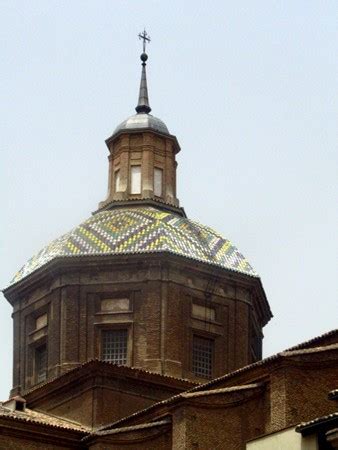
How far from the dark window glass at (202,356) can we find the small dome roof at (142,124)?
21.8ft

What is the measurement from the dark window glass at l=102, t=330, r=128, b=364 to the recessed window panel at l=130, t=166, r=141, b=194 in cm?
488

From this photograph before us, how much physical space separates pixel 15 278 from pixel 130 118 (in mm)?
5825

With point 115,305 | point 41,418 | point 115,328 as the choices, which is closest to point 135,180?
point 115,305

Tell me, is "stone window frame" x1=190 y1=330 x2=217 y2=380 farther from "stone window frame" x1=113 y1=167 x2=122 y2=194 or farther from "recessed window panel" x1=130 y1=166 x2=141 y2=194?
"stone window frame" x1=113 y1=167 x2=122 y2=194

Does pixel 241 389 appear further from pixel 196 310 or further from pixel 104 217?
pixel 104 217

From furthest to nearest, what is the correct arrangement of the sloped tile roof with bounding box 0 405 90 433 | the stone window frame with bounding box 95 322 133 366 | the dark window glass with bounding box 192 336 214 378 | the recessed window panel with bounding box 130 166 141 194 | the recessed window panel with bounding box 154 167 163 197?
the recessed window panel with bounding box 154 167 163 197, the recessed window panel with bounding box 130 166 141 194, the dark window glass with bounding box 192 336 214 378, the stone window frame with bounding box 95 322 133 366, the sloped tile roof with bounding box 0 405 90 433

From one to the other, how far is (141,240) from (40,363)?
13.8 ft

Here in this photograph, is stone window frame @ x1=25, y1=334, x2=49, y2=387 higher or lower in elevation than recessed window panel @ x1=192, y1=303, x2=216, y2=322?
lower

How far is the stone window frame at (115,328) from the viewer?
33219 millimetres

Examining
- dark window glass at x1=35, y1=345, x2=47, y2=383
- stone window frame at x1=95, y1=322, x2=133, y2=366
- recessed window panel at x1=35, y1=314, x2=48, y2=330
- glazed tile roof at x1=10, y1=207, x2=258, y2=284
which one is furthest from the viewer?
recessed window panel at x1=35, y1=314, x2=48, y2=330

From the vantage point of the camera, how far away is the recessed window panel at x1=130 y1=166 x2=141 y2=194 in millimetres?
36875

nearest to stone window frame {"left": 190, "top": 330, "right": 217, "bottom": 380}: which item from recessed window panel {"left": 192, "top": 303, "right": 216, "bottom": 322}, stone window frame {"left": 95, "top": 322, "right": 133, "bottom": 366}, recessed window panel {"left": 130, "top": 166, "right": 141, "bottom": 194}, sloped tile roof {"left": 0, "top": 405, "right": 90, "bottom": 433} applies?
recessed window panel {"left": 192, "top": 303, "right": 216, "bottom": 322}

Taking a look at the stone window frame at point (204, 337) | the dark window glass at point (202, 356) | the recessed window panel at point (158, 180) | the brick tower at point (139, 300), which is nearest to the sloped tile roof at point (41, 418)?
the brick tower at point (139, 300)

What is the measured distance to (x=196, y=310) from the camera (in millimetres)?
34125
